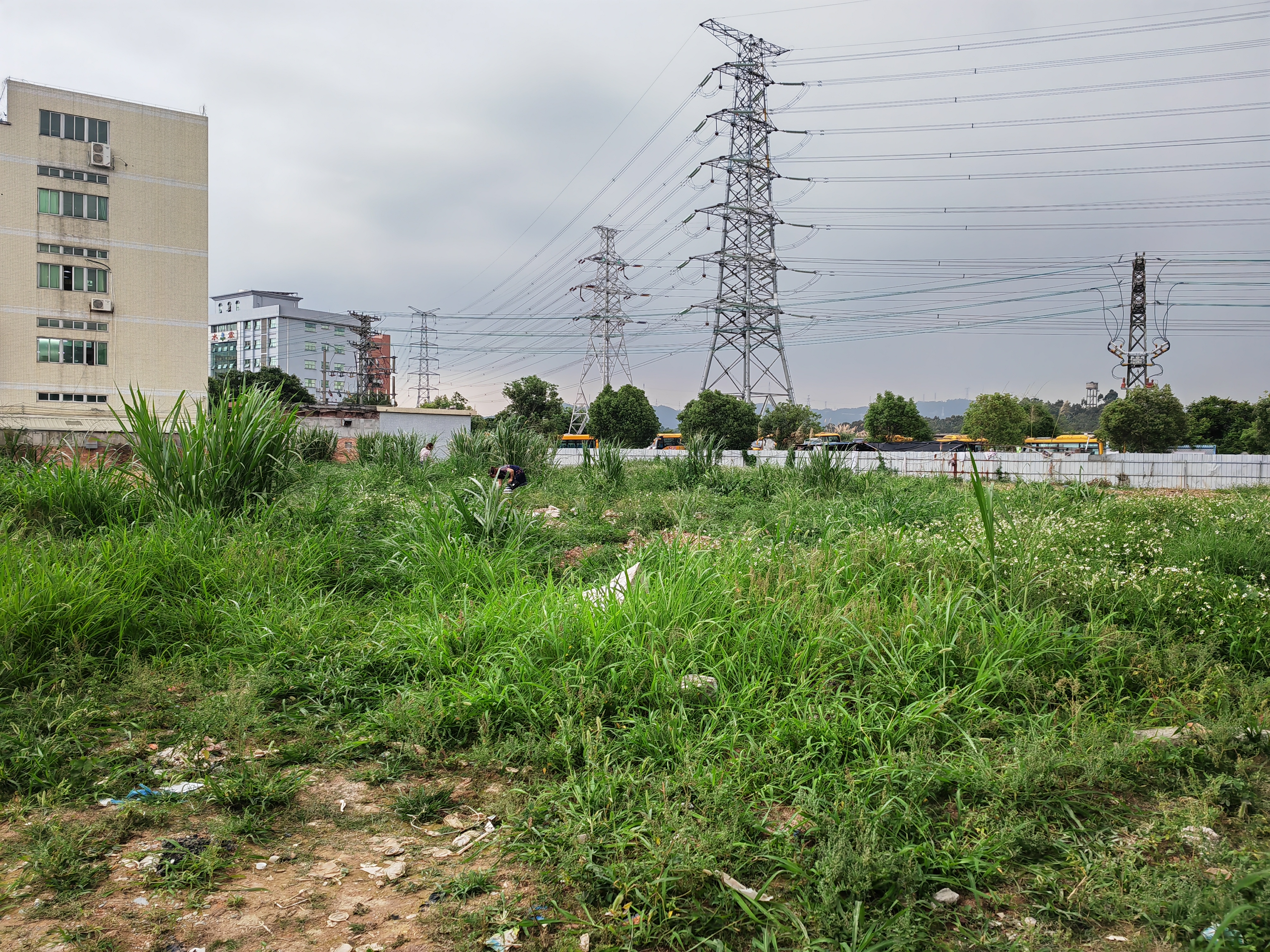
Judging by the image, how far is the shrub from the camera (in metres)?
5.68

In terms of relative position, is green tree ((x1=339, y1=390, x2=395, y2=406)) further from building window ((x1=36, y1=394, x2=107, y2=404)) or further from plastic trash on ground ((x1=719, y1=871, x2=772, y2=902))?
plastic trash on ground ((x1=719, y1=871, x2=772, y2=902))

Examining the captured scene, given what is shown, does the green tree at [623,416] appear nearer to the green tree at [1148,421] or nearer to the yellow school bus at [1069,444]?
the yellow school bus at [1069,444]

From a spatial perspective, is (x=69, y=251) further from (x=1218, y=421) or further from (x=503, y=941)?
(x=1218, y=421)

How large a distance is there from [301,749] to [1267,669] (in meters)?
4.88

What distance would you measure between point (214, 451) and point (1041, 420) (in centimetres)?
6403

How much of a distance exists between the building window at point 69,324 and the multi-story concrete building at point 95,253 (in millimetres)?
51

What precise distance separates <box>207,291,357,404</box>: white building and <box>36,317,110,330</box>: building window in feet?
192

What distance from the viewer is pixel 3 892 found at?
205cm

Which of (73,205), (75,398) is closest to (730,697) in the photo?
(75,398)

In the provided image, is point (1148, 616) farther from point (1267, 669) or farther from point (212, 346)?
point (212, 346)

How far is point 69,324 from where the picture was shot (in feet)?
114

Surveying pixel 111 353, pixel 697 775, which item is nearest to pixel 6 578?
pixel 697 775

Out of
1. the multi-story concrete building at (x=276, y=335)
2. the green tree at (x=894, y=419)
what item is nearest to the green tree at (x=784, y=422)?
the green tree at (x=894, y=419)

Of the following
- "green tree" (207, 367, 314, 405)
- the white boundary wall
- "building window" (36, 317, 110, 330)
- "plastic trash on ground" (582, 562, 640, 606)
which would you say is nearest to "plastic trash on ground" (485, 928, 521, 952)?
"plastic trash on ground" (582, 562, 640, 606)
